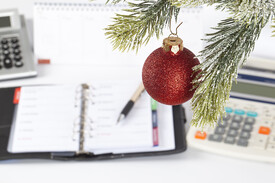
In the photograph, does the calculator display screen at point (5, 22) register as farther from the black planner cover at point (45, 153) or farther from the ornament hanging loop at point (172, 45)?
the ornament hanging loop at point (172, 45)

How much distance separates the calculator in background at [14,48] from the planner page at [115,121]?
188 mm

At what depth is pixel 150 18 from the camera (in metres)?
0.41

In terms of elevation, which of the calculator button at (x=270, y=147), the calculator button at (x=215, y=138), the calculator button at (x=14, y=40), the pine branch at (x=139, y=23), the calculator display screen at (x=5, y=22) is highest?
the pine branch at (x=139, y=23)

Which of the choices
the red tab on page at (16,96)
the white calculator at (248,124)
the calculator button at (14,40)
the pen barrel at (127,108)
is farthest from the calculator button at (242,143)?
the calculator button at (14,40)

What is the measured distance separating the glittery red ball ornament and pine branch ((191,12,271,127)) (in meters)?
0.01

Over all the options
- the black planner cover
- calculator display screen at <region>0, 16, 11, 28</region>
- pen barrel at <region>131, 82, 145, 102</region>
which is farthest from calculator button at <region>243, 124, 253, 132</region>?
calculator display screen at <region>0, 16, 11, 28</region>

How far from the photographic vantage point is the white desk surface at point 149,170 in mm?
840

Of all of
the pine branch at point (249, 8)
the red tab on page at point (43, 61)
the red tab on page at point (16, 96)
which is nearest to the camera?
the pine branch at point (249, 8)

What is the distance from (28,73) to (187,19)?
391mm

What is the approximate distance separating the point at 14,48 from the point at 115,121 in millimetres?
344

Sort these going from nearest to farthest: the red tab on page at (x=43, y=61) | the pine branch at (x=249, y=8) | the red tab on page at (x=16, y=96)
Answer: the pine branch at (x=249, y=8)
the red tab on page at (x=16, y=96)
the red tab on page at (x=43, y=61)

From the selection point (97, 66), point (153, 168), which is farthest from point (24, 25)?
point (153, 168)

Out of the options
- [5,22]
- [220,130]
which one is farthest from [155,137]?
[5,22]

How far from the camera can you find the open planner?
868 millimetres
